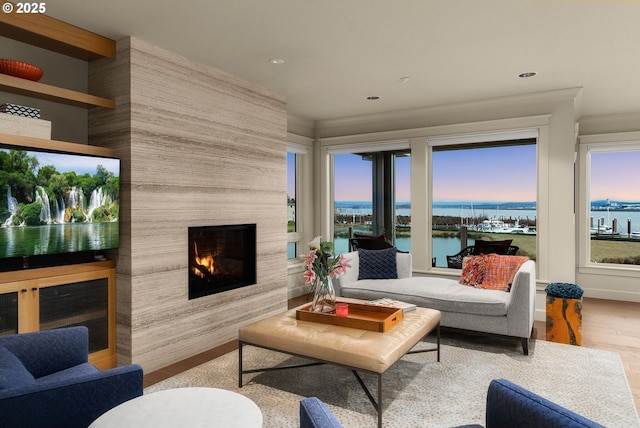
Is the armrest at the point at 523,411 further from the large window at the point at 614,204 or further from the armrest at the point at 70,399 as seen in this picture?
the large window at the point at 614,204

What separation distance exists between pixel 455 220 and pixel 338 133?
2.12 metres

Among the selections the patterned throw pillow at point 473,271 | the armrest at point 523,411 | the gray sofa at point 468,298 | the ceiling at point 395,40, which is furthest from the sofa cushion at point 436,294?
the armrest at point 523,411

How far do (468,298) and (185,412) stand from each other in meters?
2.84

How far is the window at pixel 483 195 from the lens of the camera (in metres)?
5.20

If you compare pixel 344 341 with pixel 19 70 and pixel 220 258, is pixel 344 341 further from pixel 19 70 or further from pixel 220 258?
pixel 19 70

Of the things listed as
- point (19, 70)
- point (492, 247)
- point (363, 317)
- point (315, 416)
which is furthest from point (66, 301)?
point (492, 247)

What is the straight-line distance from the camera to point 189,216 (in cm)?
357

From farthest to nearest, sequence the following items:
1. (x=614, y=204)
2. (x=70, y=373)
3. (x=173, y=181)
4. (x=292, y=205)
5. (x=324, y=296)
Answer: (x=292, y=205), (x=614, y=204), (x=173, y=181), (x=324, y=296), (x=70, y=373)

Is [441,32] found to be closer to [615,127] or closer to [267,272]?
[267,272]

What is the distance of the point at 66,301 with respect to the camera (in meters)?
2.86

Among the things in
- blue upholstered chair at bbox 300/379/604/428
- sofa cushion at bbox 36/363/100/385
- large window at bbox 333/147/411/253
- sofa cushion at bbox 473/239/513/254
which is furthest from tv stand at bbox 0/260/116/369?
large window at bbox 333/147/411/253

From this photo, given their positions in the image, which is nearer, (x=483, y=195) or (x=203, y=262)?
(x=203, y=262)

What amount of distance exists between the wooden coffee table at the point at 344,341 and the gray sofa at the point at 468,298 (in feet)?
2.39

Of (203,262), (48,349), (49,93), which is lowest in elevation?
(48,349)
